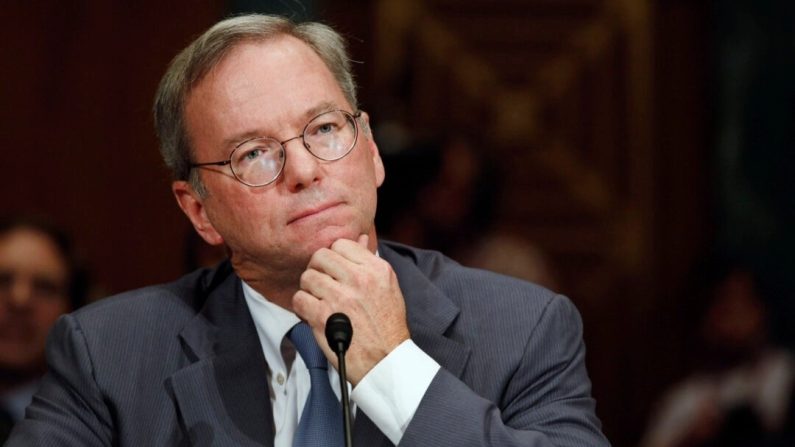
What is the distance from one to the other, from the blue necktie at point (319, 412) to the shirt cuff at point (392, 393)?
5.7 inches

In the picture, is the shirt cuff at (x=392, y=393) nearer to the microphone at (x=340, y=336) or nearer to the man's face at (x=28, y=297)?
the microphone at (x=340, y=336)

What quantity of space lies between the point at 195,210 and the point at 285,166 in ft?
1.09

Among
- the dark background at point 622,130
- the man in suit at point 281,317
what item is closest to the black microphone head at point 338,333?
the man in suit at point 281,317

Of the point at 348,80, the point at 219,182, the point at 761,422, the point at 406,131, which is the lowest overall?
the point at 761,422

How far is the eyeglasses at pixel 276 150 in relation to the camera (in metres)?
2.32

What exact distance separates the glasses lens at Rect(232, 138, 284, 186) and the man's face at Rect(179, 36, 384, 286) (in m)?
0.01

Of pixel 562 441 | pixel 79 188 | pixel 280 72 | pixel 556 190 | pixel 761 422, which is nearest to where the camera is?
pixel 562 441

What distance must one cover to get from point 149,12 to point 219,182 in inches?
146

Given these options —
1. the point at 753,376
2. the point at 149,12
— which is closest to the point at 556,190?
the point at 753,376

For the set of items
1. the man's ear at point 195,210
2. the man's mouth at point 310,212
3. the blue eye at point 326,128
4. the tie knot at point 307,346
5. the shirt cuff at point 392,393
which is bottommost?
the tie knot at point 307,346

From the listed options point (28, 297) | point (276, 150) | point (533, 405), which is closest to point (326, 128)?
point (276, 150)

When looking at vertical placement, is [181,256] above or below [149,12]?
below

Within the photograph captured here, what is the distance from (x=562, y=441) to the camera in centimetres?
221

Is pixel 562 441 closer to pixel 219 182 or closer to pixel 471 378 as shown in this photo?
pixel 471 378
